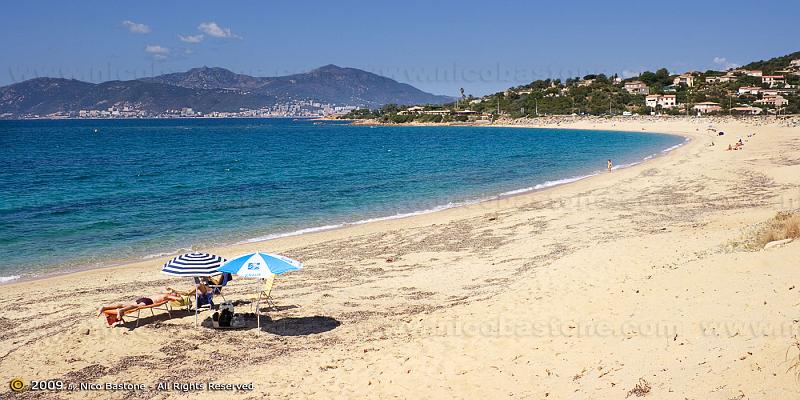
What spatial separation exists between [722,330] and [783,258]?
3558mm

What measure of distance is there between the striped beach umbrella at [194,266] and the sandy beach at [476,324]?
1024mm

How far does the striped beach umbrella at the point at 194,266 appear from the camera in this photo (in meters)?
11.0

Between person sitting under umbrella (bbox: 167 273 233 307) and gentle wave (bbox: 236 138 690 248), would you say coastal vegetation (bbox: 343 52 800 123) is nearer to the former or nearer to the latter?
gentle wave (bbox: 236 138 690 248)

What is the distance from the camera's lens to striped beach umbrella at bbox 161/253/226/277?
11.0 metres

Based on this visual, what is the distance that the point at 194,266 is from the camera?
11.1 metres

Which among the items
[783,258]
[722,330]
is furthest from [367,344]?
[783,258]

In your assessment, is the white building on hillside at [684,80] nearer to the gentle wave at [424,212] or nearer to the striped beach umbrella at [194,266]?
the gentle wave at [424,212]

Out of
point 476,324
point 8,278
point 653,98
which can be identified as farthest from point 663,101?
point 476,324

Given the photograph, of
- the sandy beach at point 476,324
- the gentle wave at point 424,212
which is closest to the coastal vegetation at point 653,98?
the gentle wave at point 424,212

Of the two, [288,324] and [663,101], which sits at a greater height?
[663,101]

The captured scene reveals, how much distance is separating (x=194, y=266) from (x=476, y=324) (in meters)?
5.09

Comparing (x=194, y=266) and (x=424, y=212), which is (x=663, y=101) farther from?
(x=194, y=266)

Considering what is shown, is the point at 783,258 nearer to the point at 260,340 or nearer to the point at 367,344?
the point at 367,344

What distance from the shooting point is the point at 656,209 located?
21.8 meters
